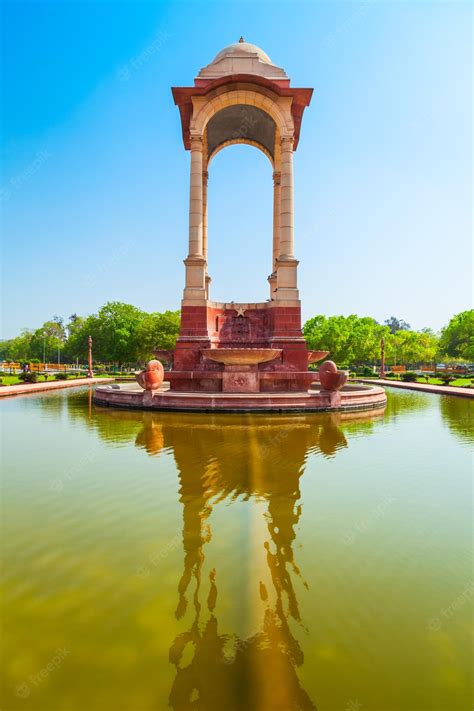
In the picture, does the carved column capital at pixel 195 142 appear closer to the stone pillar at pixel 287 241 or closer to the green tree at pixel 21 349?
the stone pillar at pixel 287 241

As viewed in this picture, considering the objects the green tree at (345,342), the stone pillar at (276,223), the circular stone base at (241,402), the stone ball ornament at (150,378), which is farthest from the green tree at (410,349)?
the stone ball ornament at (150,378)

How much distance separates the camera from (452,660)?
7.79ft

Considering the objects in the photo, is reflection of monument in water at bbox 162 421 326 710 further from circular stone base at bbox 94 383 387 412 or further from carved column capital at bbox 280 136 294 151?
carved column capital at bbox 280 136 294 151

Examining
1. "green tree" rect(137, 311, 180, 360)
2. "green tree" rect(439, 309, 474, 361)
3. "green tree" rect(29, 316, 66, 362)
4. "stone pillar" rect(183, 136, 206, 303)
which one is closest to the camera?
"stone pillar" rect(183, 136, 206, 303)

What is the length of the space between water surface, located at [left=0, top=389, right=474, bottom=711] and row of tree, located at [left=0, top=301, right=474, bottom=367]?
4760 cm

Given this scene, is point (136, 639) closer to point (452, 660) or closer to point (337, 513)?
point (452, 660)

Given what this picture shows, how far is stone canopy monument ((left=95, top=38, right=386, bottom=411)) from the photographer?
15750 mm

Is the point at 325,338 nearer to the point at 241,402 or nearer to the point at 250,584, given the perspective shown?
the point at 241,402

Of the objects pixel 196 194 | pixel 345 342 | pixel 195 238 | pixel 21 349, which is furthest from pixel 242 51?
pixel 21 349

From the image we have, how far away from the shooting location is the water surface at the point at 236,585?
2.17 m

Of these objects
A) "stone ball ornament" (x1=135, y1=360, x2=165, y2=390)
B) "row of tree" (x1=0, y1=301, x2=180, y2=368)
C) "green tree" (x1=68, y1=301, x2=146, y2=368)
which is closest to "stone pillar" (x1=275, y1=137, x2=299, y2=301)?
"stone ball ornament" (x1=135, y1=360, x2=165, y2=390)

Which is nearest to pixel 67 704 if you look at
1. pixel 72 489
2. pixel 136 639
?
pixel 136 639

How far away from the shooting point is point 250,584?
3156 millimetres

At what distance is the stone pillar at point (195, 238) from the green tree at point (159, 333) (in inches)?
1470
